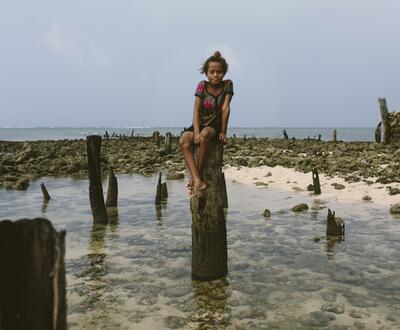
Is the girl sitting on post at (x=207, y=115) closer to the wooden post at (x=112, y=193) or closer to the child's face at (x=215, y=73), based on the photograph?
the child's face at (x=215, y=73)

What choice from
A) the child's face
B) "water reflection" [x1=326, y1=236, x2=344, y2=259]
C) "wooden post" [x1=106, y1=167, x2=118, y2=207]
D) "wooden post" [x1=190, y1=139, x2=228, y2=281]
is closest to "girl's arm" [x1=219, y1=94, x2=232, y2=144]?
"wooden post" [x1=190, y1=139, x2=228, y2=281]

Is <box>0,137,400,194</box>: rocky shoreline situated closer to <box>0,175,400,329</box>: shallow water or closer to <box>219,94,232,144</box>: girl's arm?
<box>0,175,400,329</box>: shallow water

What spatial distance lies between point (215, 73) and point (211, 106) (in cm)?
48

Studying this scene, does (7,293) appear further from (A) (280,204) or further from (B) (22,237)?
(A) (280,204)

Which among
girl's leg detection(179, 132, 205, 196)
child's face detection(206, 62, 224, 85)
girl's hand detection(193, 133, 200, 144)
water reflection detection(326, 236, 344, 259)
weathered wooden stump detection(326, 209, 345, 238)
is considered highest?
child's face detection(206, 62, 224, 85)

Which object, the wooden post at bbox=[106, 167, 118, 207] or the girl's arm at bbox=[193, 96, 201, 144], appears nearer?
the girl's arm at bbox=[193, 96, 201, 144]

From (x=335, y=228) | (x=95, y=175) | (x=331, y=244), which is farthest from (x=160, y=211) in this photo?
(x=331, y=244)

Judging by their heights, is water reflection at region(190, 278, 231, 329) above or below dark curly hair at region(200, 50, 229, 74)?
below

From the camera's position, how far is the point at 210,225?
615 centimetres

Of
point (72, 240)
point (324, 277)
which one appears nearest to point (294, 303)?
point (324, 277)

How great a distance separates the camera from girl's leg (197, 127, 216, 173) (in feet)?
19.2

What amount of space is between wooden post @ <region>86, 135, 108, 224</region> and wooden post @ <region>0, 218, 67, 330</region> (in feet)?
26.4

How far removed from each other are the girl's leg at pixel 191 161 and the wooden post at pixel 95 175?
471 cm

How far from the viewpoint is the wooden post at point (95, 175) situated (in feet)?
33.2
